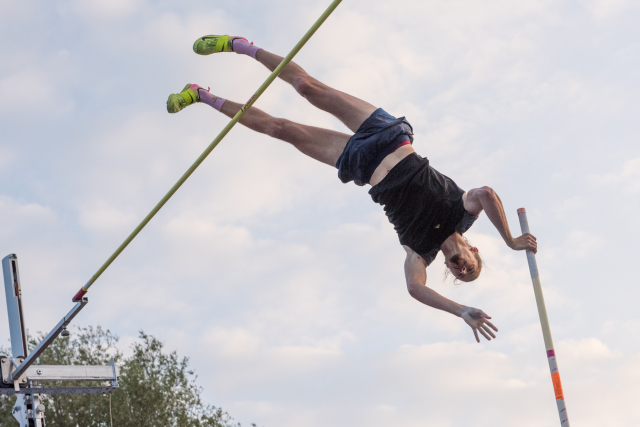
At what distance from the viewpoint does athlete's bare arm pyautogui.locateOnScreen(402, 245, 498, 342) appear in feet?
13.6

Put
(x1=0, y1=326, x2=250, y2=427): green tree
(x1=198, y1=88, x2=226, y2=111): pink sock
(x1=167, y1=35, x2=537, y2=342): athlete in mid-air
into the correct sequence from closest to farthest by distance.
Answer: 1. (x1=167, y1=35, x2=537, y2=342): athlete in mid-air
2. (x1=198, y1=88, x2=226, y2=111): pink sock
3. (x1=0, y1=326, x2=250, y2=427): green tree

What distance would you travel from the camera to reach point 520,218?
4.90 meters

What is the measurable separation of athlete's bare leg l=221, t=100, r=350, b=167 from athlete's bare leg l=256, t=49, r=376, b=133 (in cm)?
15

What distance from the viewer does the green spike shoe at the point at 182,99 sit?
592cm

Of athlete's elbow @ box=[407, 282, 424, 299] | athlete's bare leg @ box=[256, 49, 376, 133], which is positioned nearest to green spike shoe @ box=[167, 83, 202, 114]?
athlete's bare leg @ box=[256, 49, 376, 133]

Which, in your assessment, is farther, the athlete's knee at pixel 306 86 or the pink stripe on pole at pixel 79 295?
the pink stripe on pole at pixel 79 295

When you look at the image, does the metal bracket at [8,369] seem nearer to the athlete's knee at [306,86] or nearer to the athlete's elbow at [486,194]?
the athlete's knee at [306,86]

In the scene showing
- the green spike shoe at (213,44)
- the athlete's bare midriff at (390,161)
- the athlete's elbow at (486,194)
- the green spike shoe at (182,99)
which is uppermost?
the green spike shoe at (213,44)

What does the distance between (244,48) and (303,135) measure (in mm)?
811

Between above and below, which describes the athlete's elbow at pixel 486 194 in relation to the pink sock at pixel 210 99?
below

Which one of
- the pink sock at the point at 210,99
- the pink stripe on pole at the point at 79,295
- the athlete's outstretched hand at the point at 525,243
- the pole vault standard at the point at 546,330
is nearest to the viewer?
the pole vault standard at the point at 546,330

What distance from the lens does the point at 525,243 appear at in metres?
4.67

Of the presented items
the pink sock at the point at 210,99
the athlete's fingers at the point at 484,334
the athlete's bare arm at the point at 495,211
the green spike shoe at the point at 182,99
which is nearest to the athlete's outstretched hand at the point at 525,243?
the athlete's bare arm at the point at 495,211

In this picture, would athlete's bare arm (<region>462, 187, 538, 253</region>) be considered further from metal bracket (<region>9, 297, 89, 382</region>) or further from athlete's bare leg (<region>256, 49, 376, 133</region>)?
metal bracket (<region>9, 297, 89, 382</region>)
